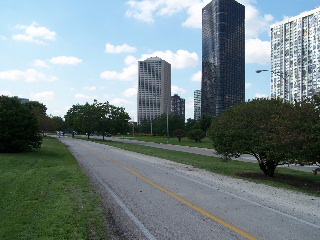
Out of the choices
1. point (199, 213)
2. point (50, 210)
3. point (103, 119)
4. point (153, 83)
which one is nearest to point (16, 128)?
point (50, 210)

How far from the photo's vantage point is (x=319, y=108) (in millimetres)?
12859

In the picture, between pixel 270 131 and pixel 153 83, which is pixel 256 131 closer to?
pixel 270 131

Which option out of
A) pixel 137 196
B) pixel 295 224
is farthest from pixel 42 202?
pixel 295 224

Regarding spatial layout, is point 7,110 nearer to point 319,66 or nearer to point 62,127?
point 319,66

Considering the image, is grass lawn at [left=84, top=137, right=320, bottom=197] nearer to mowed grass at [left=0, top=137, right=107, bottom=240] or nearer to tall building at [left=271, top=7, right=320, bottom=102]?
mowed grass at [left=0, top=137, right=107, bottom=240]

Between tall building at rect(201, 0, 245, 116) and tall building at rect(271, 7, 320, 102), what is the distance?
55.7 m

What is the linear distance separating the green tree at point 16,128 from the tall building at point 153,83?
311 ft

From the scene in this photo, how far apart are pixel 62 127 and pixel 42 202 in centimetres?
11558

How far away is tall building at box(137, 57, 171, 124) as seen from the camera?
12988 cm

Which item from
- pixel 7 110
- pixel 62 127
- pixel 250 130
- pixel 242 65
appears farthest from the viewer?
pixel 62 127

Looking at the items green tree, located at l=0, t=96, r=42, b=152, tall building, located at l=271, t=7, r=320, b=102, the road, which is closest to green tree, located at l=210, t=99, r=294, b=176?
the road

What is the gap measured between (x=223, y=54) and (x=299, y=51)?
68433 mm

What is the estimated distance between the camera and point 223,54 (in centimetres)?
10375

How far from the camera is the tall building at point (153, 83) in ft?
426
